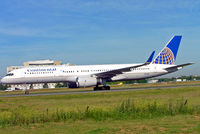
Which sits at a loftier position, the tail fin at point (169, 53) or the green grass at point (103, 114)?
the tail fin at point (169, 53)

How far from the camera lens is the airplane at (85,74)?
141 ft

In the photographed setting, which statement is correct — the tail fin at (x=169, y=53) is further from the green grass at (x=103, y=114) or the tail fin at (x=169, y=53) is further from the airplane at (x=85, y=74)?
the green grass at (x=103, y=114)

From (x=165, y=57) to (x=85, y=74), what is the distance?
51.1 ft

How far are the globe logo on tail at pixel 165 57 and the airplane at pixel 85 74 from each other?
951 mm

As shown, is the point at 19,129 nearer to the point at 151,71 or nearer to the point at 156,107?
the point at 156,107

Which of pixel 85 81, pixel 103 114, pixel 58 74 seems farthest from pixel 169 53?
pixel 103 114

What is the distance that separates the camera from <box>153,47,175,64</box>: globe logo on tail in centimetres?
4991

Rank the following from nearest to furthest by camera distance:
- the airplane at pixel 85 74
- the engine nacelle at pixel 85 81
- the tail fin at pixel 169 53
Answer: the engine nacelle at pixel 85 81 < the airplane at pixel 85 74 < the tail fin at pixel 169 53

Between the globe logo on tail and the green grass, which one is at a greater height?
the globe logo on tail

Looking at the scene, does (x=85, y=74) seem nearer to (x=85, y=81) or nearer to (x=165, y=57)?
(x=85, y=81)

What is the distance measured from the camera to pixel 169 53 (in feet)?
169

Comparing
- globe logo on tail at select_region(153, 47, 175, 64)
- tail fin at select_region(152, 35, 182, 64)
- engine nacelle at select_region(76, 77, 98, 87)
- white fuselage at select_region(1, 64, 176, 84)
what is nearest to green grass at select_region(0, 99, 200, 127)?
engine nacelle at select_region(76, 77, 98, 87)

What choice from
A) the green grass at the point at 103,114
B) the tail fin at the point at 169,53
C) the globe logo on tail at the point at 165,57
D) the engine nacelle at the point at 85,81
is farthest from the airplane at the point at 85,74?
the green grass at the point at 103,114

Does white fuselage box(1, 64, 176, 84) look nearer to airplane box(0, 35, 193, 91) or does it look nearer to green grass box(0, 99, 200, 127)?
airplane box(0, 35, 193, 91)
